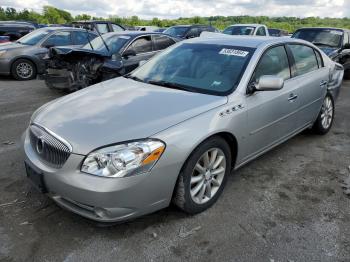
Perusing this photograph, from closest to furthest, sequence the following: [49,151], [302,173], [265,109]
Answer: [49,151]
[265,109]
[302,173]

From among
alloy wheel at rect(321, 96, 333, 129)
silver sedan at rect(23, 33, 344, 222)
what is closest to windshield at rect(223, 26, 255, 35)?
alloy wheel at rect(321, 96, 333, 129)

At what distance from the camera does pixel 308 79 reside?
14.3 feet

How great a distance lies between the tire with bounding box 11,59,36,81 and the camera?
→ 966 cm

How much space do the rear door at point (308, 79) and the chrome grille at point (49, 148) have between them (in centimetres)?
286

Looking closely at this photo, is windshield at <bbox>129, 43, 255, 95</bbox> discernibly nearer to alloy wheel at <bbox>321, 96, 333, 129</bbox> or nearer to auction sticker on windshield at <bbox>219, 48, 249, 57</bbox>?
auction sticker on windshield at <bbox>219, 48, 249, 57</bbox>

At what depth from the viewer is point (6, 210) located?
306cm

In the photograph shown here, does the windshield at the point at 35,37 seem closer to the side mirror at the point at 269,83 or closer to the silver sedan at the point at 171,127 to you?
the silver sedan at the point at 171,127

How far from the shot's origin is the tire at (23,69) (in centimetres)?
966

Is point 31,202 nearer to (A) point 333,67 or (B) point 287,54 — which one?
(B) point 287,54

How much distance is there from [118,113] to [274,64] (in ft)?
6.36

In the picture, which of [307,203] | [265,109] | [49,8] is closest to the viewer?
[307,203]

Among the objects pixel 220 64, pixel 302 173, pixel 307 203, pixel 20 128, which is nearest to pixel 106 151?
pixel 220 64

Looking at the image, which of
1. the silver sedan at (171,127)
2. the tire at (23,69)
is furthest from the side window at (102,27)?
the silver sedan at (171,127)

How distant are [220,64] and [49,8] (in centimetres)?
5781
